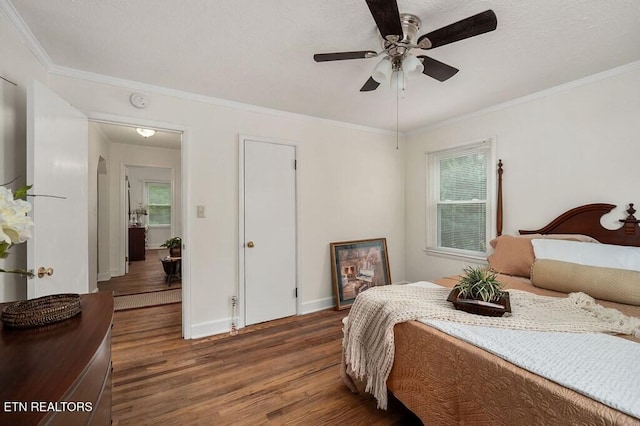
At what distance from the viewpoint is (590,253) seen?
82.4 inches

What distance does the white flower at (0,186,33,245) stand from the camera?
713 mm

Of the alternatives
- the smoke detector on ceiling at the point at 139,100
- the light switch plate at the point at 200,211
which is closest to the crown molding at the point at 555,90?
the light switch plate at the point at 200,211

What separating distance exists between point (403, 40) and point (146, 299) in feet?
14.5

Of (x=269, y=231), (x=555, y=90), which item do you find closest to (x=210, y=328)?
(x=269, y=231)

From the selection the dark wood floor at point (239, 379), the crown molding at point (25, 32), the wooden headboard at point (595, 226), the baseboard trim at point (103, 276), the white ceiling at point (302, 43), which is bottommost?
the dark wood floor at point (239, 379)

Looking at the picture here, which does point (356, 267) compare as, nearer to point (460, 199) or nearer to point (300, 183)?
point (300, 183)

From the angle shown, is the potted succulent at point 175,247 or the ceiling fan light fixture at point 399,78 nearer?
the ceiling fan light fixture at point 399,78

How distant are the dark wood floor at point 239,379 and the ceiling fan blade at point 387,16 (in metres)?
2.26

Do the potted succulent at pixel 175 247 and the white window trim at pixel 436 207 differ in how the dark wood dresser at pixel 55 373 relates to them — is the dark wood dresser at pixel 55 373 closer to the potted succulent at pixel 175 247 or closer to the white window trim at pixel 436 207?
the white window trim at pixel 436 207

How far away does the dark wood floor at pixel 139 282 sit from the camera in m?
4.43

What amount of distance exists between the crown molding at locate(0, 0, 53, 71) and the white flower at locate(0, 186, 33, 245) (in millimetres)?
1654

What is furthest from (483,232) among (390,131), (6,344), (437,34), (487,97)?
(6,344)

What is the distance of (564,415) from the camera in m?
0.91

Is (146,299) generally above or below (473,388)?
below
